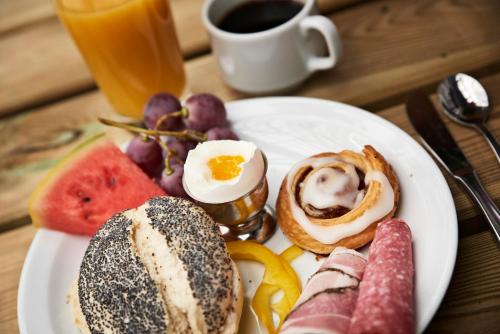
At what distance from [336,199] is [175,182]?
440mm

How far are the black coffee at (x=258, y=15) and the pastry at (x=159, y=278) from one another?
74 centimetres

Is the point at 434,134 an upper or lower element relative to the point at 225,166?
lower

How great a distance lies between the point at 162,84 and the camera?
5.89 feet

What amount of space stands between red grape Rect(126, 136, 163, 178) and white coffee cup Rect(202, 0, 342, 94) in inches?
15.0

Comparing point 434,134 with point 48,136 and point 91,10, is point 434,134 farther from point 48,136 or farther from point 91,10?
point 48,136

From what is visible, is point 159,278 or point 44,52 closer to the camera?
point 159,278

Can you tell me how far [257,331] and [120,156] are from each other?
678 mm

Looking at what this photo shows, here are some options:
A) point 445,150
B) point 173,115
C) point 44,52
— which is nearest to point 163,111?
point 173,115

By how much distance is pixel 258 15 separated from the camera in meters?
1.77

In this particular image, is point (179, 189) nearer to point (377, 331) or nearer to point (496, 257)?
point (377, 331)

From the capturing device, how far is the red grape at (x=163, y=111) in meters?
1.58

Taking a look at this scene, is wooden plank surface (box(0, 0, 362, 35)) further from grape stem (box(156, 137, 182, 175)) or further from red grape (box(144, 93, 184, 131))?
grape stem (box(156, 137, 182, 175))

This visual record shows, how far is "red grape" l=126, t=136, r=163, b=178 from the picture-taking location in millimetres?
1543

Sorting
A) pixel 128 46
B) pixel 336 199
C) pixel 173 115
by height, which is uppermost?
pixel 128 46
